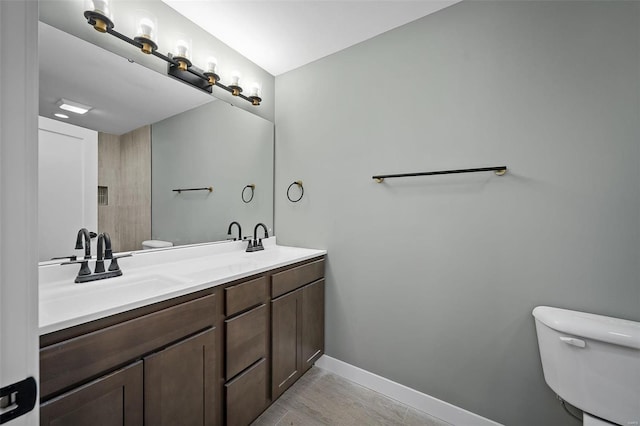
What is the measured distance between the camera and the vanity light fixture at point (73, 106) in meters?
1.28

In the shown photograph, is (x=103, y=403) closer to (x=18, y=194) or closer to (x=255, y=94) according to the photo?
(x=18, y=194)

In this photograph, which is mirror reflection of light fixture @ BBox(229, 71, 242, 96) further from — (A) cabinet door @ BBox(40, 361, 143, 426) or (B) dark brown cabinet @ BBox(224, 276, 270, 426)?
(A) cabinet door @ BBox(40, 361, 143, 426)

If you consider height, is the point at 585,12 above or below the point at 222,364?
above

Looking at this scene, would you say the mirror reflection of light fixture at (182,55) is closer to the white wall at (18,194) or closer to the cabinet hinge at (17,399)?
the white wall at (18,194)

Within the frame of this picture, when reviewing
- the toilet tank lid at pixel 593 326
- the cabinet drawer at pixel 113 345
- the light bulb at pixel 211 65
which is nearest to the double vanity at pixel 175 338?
the cabinet drawer at pixel 113 345

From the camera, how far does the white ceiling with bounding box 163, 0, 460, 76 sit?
1.65m

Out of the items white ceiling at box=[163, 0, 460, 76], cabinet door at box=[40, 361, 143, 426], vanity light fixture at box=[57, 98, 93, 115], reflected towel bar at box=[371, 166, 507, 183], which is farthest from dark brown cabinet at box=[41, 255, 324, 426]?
white ceiling at box=[163, 0, 460, 76]

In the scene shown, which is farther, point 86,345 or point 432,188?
point 432,188

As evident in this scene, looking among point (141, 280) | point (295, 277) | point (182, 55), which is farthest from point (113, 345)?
point (182, 55)

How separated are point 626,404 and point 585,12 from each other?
1.76 metres

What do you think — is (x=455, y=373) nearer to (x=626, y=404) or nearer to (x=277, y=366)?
(x=626, y=404)

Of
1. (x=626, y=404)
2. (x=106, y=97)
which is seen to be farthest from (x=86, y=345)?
(x=626, y=404)

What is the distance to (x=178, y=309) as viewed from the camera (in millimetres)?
1113

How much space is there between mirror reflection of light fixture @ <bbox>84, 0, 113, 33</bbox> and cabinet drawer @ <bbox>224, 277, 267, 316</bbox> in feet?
4.73
